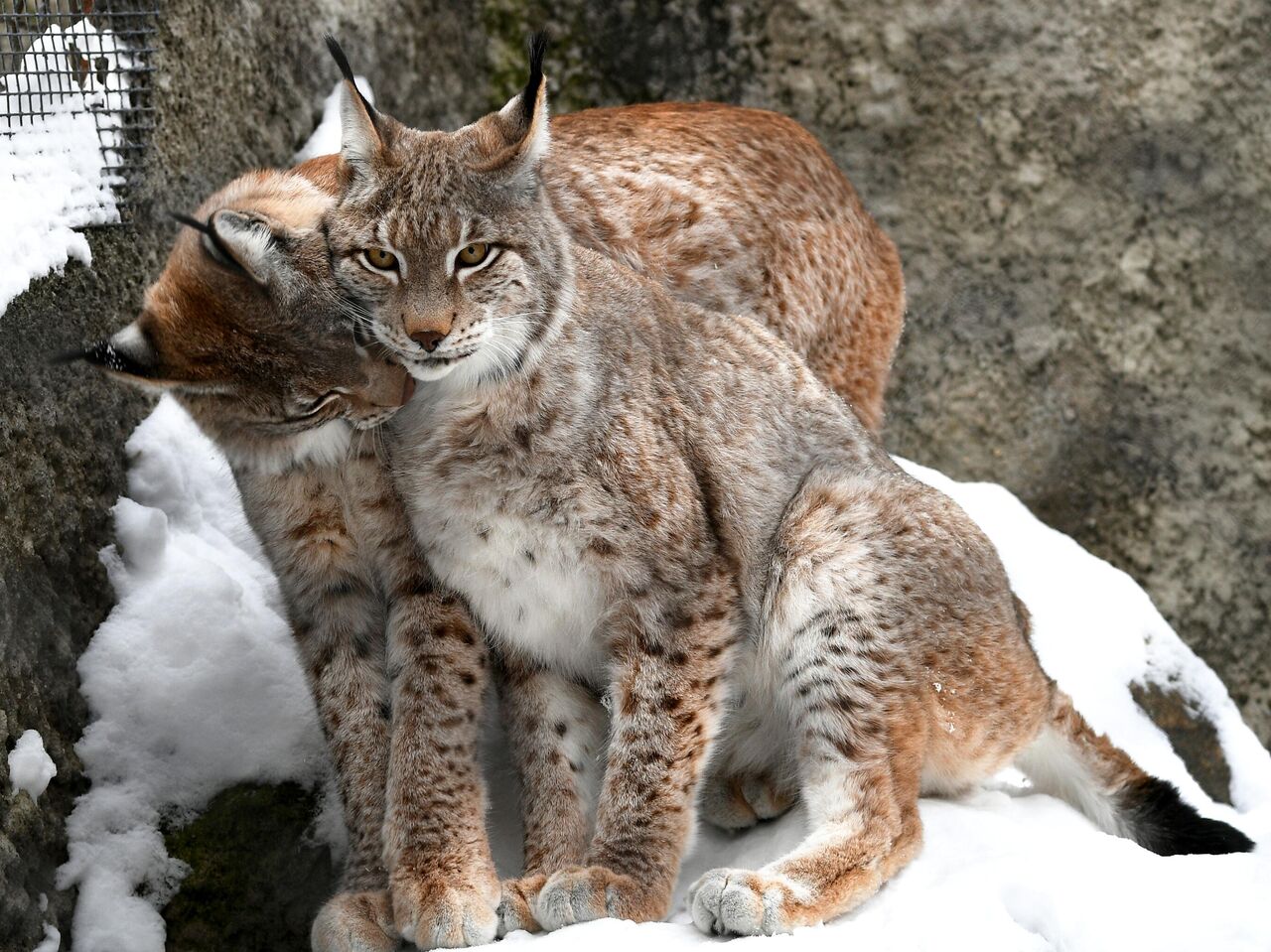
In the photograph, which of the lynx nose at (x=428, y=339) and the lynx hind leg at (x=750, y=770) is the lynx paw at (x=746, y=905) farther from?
the lynx nose at (x=428, y=339)

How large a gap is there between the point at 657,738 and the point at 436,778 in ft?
1.89

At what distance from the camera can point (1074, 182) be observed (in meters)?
6.91

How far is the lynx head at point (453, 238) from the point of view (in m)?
3.61

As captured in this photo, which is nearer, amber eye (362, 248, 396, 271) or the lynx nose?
the lynx nose

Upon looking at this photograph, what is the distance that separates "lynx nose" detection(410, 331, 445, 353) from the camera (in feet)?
11.6

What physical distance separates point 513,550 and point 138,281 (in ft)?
6.02

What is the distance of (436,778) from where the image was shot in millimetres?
3855

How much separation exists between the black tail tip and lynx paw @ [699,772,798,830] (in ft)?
3.20

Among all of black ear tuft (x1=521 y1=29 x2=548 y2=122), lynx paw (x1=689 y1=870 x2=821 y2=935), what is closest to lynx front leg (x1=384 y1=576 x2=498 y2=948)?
lynx paw (x1=689 y1=870 x2=821 y2=935)

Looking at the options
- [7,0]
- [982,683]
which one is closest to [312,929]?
[982,683]

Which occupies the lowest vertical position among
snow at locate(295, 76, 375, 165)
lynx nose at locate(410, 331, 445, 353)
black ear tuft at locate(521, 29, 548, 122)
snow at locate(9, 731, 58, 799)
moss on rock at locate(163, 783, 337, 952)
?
moss on rock at locate(163, 783, 337, 952)

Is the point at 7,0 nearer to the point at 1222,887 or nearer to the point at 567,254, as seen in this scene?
the point at 567,254

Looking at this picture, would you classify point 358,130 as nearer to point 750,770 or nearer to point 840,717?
point 840,717

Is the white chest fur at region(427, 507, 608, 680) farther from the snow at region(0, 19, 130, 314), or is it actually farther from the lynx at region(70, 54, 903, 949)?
the snow at region(0, 19, 130, 314)
